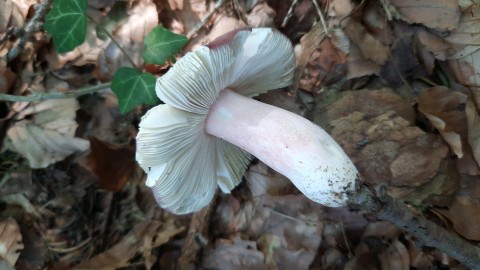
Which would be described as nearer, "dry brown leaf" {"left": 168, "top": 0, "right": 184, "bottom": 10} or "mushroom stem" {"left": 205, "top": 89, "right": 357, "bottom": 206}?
"mushroom stem" {"left": 205, "top": 89, "right": 357, "bottom": 206}

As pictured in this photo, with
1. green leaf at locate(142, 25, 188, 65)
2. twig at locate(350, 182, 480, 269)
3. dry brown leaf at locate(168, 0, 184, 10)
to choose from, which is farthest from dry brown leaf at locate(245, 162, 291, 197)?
dry brown leaf at locate(168, 0, 184, 10)

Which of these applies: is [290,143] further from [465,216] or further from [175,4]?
[175,4]

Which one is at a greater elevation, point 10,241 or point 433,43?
point 433,43

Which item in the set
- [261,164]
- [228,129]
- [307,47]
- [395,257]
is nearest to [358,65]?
[307,47]

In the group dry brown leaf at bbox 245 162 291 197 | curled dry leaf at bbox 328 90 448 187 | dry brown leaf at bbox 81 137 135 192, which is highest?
curled dry leaf at bbox 328 90 448 187

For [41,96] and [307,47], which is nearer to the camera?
[41,96]

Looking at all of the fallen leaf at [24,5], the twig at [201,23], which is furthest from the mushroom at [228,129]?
the fallen leaf at [24,5]

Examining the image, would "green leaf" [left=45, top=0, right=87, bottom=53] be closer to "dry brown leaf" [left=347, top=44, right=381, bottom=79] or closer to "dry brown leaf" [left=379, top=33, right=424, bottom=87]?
"dry brown leaf" [left=347, top=44, right=381, bottom=79]

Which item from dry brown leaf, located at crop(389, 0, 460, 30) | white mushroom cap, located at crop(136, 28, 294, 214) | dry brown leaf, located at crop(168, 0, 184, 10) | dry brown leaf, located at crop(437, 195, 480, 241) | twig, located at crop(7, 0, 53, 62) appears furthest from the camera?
dry brown leaf, located at crop(168, 0, 184, 10)
